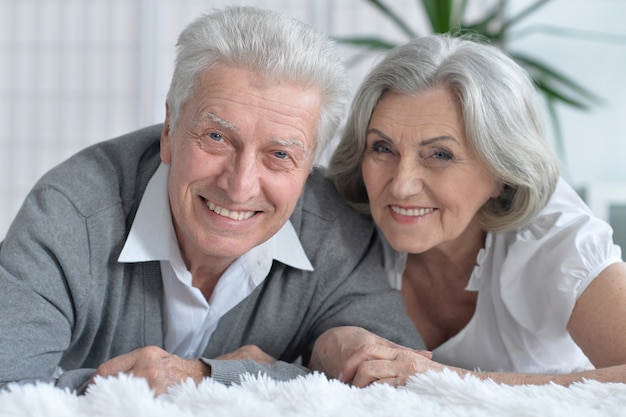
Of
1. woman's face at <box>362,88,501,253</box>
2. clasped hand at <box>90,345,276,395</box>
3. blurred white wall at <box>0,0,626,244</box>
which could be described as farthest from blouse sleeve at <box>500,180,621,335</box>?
blurred white wall at <box>0,0,626,244</box>

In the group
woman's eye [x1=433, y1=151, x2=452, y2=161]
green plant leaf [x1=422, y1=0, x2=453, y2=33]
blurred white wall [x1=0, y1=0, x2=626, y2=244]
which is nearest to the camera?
woman's eye [x1=433, y1=151, x2=452, y2=161]

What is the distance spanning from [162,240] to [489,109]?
0.74 m

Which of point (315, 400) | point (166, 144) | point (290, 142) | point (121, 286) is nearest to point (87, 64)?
point (166, 144)

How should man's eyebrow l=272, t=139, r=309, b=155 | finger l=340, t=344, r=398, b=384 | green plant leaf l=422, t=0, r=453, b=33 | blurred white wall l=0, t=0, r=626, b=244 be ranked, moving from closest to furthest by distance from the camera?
finger l=340, t=344, r=398, b=384
man's eyebrow l=272, t=139, r=309, b=155
green plant leaf l=422, t=0, r=453, b=33
blurred white wall l=0, t=0, r=626, b=244

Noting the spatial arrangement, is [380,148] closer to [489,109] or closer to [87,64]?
[489,109]

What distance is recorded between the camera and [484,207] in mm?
1816

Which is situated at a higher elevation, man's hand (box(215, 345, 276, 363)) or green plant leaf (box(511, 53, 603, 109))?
green plant leaf (box(511, 53, 603, 109))

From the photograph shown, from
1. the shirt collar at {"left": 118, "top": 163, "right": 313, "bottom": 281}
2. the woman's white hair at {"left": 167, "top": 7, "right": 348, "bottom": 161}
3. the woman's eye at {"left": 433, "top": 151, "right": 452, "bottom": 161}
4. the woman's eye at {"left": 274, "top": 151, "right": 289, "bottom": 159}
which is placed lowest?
the shirt collar at {"left": 118, "top": 163, "right": 313, "bottom": 281}

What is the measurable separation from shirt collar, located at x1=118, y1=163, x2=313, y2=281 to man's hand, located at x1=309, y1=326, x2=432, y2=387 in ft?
0.66

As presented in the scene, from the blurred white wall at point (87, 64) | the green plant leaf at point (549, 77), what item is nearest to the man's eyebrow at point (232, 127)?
the green plant leaf at point (549, 77)

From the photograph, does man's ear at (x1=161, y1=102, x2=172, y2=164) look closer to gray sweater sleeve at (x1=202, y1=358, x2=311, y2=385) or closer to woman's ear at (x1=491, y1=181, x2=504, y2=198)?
gray sweater sleeve at (x1=202, y1=358, x2=311, y2=385)

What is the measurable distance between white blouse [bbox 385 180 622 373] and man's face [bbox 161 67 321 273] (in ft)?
1.56

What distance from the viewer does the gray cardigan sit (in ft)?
4.46

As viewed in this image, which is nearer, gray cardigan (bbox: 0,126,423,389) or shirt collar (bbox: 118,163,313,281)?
gray cardigan (bbox: 0,126,423,389)
